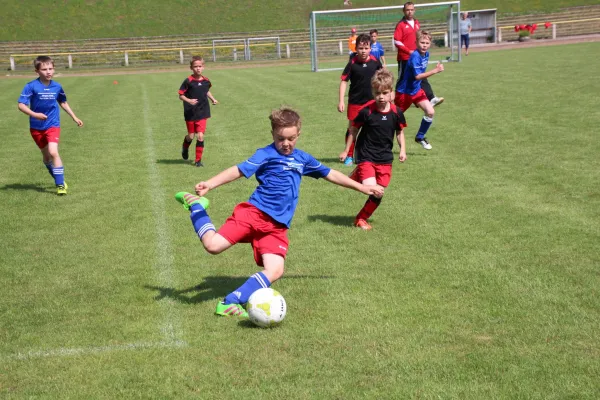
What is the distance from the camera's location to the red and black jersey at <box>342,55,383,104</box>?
12.2m

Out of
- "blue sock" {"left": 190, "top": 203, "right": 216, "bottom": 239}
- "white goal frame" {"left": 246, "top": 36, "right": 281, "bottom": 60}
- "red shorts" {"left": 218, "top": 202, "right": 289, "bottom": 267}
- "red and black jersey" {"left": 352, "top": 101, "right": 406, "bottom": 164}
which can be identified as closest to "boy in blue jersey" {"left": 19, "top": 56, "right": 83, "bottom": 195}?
"red and black jersey" {"left": 352, "top": 101, "right": 406, "bottom": 164}

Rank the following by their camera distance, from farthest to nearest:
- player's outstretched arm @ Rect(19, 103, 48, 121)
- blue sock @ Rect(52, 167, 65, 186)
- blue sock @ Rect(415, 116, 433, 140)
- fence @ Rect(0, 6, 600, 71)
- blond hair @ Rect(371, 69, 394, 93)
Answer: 1. fence @ Rect(0, 6, 600, 71)
2. blue sock @ Rect(415, 116, 433, 140)
3. blue sock @ Rect(52, 167, 65, 186)
4. player's outstretched arm @ Rect(19, 103, 48, 121)
5. blond hair @ Rect(371, 69, 394, 93)

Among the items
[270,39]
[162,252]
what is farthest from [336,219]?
[270,39]

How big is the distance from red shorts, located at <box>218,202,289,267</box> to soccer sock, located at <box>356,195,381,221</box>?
232 cm

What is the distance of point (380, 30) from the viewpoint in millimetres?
52719

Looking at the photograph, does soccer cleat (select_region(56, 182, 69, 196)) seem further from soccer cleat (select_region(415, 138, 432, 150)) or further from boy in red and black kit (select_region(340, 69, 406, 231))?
soccer cleat (select_region(415, 138, 432, 150))

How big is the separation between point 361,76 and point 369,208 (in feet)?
13.9

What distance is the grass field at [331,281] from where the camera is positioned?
479 cm

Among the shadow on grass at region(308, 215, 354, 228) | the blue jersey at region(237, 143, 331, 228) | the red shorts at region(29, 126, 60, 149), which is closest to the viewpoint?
the blue jersey at region(237, 143, 331, 228)

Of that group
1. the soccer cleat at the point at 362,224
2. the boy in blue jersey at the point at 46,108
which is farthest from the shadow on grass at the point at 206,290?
the boy in blue jersey at the point at 46,108

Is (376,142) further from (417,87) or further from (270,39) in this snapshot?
(270,39)

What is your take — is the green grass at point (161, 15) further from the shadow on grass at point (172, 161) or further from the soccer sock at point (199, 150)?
the soccer sock at point (199, 150)

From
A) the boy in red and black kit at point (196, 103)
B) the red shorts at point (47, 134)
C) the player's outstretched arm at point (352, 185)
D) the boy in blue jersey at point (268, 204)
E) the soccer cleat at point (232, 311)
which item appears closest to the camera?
the soccer cleat at point (232, 311)

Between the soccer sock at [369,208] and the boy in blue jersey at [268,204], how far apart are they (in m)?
2.11
